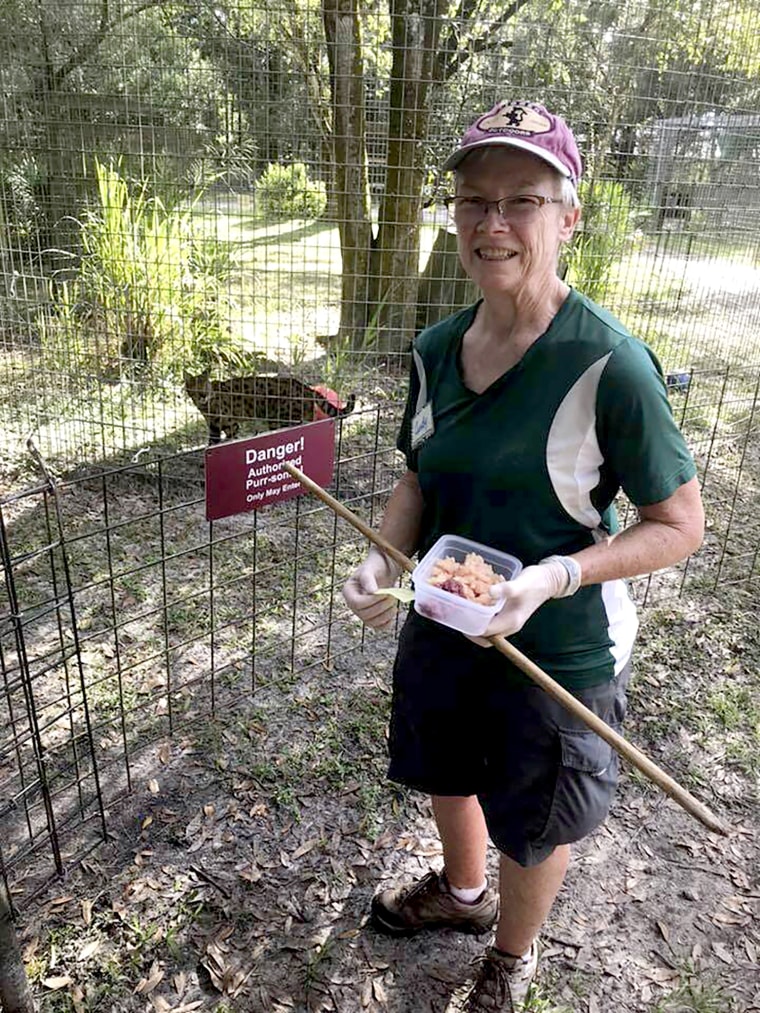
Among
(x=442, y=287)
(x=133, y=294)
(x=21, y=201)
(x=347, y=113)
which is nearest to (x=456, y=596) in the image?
(x=347, y=113)

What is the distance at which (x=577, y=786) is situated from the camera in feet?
4.73

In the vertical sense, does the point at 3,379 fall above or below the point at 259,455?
below

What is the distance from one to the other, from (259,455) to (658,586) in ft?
7.19

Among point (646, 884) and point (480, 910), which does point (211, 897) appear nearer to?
point (480, 910)

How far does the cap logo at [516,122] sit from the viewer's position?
126 cm

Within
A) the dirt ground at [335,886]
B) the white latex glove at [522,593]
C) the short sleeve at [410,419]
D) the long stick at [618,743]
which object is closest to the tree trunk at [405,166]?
the dirt ground at [335,886]

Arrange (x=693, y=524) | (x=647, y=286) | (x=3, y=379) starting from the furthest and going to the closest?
(x=647, y=286) < (x=3, y=379) < (x=693, y=524)

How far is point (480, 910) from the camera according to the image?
1.96 m

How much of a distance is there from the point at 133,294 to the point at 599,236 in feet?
10.4

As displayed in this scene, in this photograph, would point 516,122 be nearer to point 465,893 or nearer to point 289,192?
point 465,893

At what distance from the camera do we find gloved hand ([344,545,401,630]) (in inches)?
58.5

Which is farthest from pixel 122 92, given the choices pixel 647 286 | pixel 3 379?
pixel 647 286

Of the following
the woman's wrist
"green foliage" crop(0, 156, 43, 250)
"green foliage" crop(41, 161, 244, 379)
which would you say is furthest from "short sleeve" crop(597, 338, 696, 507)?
"green foliage" crop(0, 156, 43, 250)

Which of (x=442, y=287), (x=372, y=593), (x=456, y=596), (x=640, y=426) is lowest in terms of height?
(x=442, y=287)
